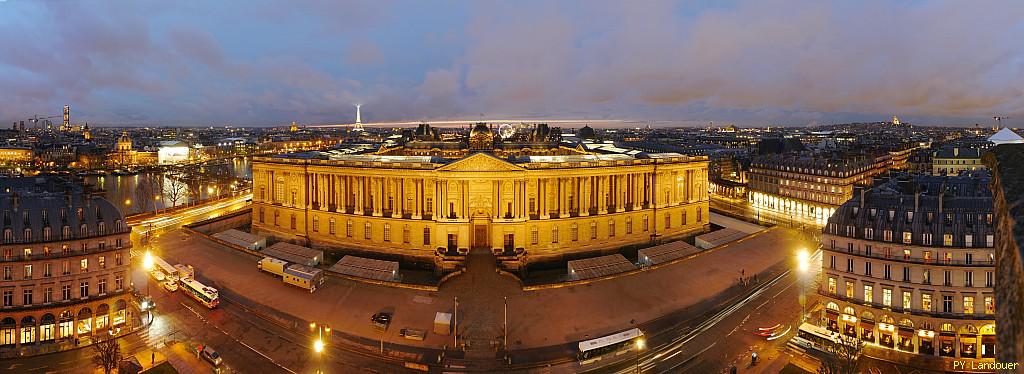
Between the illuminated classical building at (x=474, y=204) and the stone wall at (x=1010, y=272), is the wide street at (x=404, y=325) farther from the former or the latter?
the stone wall at (x=1010, y=272)

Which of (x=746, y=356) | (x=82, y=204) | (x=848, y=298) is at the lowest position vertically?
(x=746, y=356)

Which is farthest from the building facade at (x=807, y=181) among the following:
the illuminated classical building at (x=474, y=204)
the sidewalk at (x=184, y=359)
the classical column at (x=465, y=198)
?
the sidewalk at (x=184, y=359)

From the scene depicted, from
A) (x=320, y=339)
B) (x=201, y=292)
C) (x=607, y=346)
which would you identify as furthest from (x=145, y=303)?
(x=607, y=346)

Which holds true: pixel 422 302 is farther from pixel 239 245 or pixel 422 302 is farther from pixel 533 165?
pixel 239 245

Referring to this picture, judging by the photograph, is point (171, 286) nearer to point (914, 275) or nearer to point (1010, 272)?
point (1010, 272)

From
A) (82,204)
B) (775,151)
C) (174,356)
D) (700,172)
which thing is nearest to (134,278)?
(82,204)

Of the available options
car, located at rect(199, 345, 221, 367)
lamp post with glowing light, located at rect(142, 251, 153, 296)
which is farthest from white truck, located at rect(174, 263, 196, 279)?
car, located at rect(199, 345, 221, 367)
